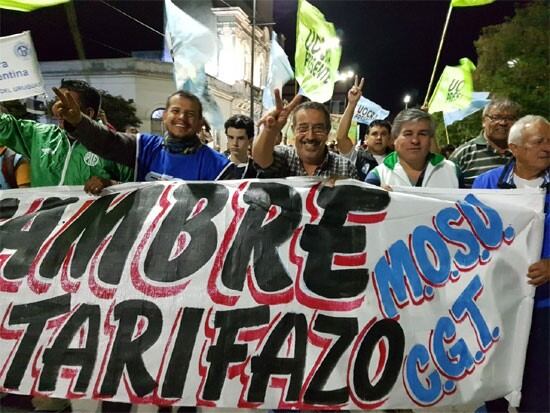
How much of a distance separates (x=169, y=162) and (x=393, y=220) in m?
1.31

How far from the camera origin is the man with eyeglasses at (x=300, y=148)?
8.13 ft

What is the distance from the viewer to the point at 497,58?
19.8m

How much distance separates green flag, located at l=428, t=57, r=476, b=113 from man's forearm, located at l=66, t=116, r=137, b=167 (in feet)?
17.2

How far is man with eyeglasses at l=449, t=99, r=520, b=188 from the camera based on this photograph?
3521 millimetres

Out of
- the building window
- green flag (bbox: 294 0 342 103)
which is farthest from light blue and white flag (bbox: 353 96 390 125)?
the building window

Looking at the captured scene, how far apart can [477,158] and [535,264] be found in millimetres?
1442

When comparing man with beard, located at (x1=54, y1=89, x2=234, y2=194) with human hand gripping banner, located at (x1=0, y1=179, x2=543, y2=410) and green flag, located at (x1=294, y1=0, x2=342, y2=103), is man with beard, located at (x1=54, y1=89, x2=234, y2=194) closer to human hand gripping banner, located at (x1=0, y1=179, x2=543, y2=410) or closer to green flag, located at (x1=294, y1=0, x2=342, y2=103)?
human hand gripping banner, located at (x1=0, y1=179, x2=543, y2=410)

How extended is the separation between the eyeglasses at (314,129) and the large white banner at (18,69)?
243 centimetres

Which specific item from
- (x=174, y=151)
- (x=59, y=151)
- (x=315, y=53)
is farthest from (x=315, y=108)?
(x=315, y=53)

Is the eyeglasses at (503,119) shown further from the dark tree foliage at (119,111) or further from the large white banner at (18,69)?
the dark tree foliage at (119,111)

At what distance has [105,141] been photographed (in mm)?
2652

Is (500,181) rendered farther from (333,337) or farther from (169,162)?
(169,162)

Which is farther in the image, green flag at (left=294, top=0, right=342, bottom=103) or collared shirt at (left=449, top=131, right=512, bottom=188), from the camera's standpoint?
green flag at (left=294, top=0, right=342, bottom=103)

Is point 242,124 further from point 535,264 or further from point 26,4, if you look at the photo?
point 535,264
